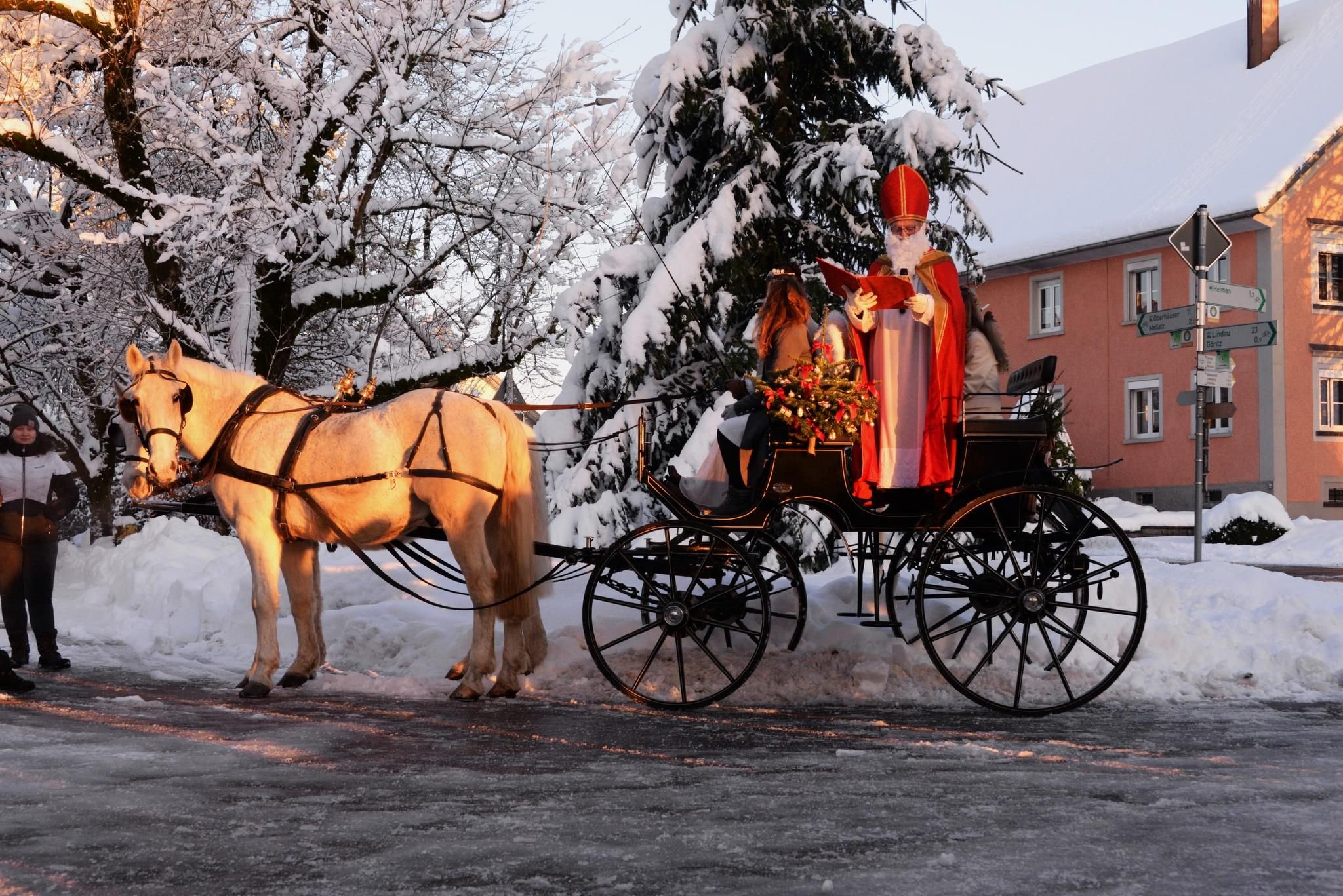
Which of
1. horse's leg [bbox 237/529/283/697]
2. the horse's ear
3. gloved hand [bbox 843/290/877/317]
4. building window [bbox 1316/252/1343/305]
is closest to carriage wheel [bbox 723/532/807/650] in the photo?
gloved hand [bbox 843/290/877/317]

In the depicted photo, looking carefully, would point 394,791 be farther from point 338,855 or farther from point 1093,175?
point 1093,175

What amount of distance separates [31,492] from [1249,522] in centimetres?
2076

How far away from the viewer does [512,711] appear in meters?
7.65

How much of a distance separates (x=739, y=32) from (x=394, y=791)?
8.89 m

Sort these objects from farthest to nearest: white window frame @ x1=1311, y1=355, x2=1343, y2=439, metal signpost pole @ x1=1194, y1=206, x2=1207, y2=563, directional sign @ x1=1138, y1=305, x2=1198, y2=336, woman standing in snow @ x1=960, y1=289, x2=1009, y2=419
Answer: white window frame @ x1=1311, y1=355, x2=1343, y2=439
directional sign @ x1=1138, y1=305, x2=1198, y2=336
metal signpost pole @ x1=1194, y1=206, x2=1207, y2=563
woman standing in snow @ x1=960, y1=289, x2=1009, y2=419

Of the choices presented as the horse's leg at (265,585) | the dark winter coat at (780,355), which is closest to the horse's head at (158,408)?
the horse's leg at (265,585)

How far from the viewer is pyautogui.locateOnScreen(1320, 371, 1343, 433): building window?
30.6 m

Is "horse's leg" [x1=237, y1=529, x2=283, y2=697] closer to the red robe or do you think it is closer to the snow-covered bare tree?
the red robe

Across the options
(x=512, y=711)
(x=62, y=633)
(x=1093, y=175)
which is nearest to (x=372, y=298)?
(x=62, y=633)

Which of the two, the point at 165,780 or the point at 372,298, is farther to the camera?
the point at 372,298

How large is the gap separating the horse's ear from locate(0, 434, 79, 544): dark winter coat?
7.10ft

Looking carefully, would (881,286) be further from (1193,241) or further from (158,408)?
(1193,241)

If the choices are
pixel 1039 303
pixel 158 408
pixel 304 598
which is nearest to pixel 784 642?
pixel 304 598

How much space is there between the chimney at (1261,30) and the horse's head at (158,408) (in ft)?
104
